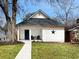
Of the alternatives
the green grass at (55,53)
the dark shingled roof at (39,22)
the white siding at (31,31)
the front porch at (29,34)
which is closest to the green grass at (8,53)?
the green grass at (55,53)

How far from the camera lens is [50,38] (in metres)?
39.9

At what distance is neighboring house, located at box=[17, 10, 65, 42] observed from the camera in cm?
3944

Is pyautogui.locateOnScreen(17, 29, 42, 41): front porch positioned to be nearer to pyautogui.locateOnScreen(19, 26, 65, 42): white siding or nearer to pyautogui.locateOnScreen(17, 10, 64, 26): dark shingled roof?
pyautogui.locateOnScreen(19, 26, 65, 42): white siding

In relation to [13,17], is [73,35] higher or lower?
lower

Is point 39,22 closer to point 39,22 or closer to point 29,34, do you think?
point 39,22

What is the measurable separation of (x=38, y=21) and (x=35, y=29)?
1761 mm

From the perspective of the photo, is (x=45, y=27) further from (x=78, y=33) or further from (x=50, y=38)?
(x=78, y=33)

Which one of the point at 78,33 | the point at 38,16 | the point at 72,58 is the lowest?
the point at 72,58

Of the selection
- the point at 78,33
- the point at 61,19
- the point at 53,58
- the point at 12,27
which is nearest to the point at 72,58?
the point at 53,58

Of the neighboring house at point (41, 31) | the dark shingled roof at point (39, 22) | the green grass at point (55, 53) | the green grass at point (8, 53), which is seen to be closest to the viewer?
the green grass at point (55, 53)

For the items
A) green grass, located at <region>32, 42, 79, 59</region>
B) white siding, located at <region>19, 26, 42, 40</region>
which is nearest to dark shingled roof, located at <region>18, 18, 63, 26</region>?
white siding, located at <region>19, 26, 42, 40</region>

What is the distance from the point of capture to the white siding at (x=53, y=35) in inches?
1561

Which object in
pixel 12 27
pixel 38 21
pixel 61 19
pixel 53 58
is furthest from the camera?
pixel 61 19

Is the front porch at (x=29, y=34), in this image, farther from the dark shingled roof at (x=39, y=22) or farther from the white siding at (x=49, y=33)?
the dark shingled roof at (x=39, y=22)
